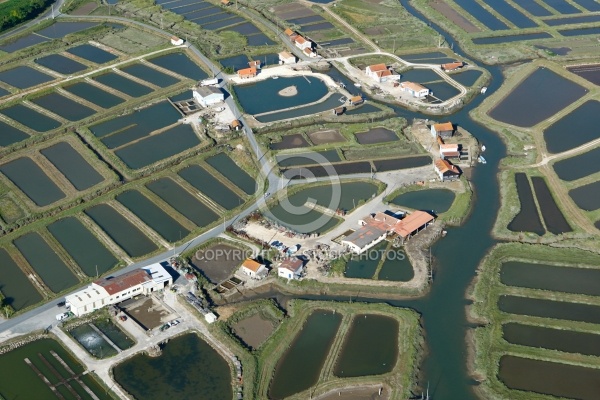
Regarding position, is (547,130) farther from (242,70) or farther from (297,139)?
(242,70)

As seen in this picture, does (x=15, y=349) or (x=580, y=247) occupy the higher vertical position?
(x=15, y=349)

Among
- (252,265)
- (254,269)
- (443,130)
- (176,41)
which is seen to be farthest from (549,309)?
(176,41)

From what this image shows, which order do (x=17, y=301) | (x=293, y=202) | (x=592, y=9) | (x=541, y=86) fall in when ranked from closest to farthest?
(x=17, y=301)
(x=293, y=202)
(x=541, y=86)
(x=592, y=9)

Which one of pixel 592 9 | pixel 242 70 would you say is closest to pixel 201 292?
pixel 242 70

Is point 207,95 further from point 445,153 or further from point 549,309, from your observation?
point 549,309

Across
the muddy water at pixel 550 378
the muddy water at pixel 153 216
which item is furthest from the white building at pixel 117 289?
the muddy water at pixel 550 378

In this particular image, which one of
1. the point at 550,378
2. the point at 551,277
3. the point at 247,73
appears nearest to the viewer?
the point at 550,378

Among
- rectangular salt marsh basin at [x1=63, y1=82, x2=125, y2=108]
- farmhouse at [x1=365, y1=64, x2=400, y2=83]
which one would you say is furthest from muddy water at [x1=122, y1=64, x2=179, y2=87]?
farmhouse at [x1=365, y1=64, x2=400, y2=83]
